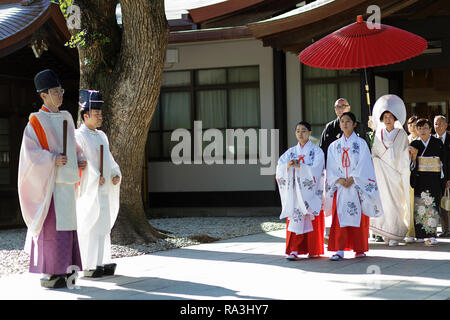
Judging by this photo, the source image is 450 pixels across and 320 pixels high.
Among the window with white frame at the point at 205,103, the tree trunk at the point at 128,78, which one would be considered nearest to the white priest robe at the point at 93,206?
the tree trunk at the point at 128,78

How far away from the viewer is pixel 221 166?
594 inches

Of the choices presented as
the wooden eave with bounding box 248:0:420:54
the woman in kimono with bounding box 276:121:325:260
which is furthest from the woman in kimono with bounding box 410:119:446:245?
the wooden eave with bounding box 248:0:420:54

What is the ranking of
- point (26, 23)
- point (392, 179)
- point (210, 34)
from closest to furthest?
1. point (392, 179)
2. point (26, 23)
3. point (210, 34)

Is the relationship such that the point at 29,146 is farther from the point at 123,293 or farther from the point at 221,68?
the point at 221,68

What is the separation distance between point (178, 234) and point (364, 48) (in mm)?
4184

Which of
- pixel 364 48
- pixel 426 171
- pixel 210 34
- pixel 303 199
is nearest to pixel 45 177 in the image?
pixel 303 199

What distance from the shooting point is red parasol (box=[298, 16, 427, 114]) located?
8.60 metres

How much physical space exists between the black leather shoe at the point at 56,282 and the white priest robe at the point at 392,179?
4.37 m

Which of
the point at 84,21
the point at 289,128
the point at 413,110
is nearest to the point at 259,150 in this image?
the point at 289,128

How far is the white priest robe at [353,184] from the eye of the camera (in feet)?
26.3
